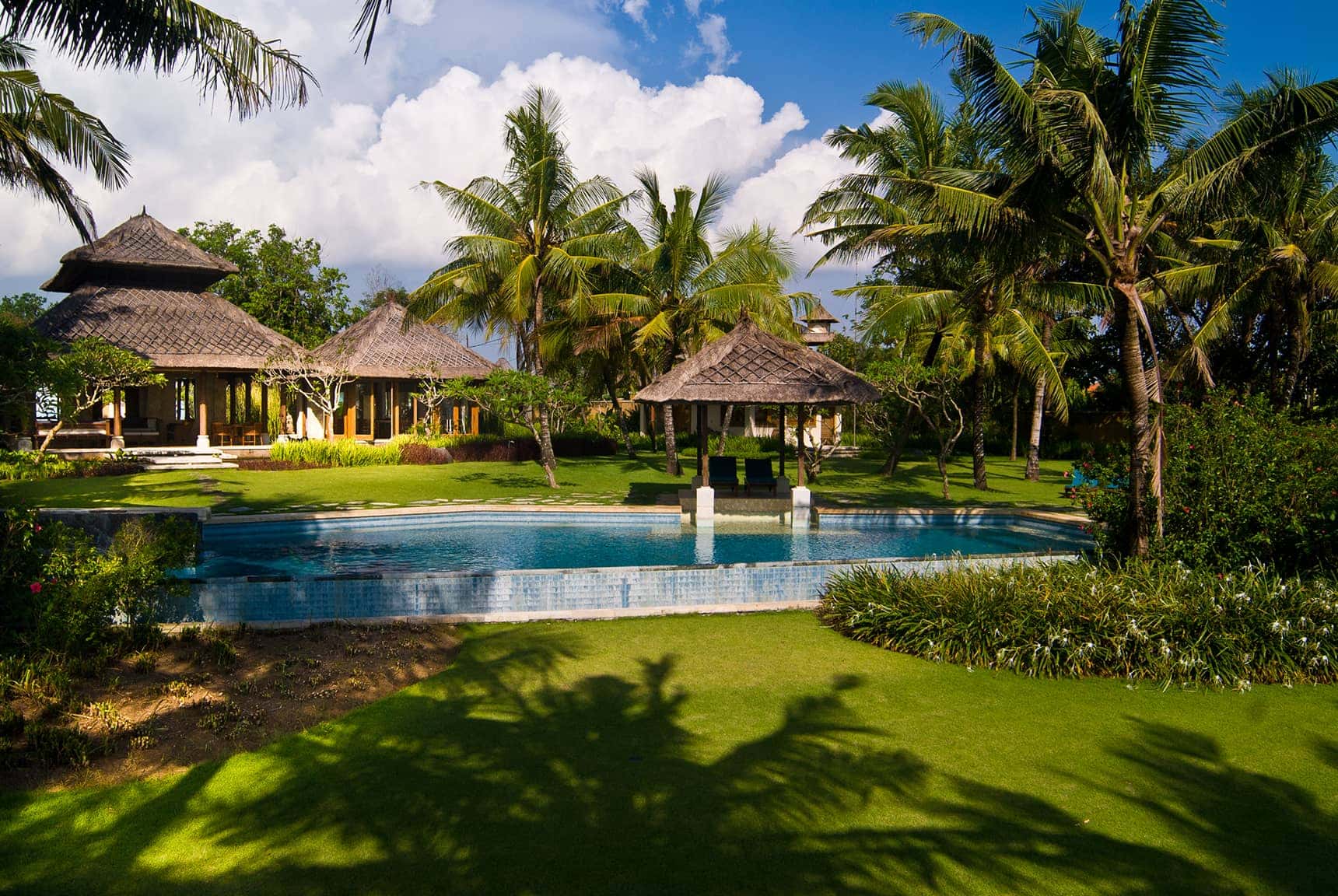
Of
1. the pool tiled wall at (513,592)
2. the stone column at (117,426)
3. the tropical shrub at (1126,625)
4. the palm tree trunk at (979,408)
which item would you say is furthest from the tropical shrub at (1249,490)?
the stone column at (117,426)

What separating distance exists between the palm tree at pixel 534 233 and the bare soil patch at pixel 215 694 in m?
11.9

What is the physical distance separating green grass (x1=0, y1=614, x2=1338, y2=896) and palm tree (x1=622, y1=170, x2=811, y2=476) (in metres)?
14.1

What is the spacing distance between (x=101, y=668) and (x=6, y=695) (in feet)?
2.03

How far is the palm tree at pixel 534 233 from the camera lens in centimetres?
1922

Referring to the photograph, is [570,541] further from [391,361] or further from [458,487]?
[391,361]

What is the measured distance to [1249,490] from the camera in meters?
8.05

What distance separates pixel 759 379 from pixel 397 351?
15.8 m

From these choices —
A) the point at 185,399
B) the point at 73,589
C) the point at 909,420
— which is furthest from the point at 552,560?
the point at 185,399

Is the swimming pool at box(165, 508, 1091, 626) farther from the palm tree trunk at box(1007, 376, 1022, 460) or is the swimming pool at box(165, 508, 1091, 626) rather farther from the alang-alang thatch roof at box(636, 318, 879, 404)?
the palm tree trunk at box(1007, 376, 1022, 460)

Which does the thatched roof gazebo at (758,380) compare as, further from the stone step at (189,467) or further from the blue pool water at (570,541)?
the stone step at (189,467)

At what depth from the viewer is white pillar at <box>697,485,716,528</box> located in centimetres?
1442

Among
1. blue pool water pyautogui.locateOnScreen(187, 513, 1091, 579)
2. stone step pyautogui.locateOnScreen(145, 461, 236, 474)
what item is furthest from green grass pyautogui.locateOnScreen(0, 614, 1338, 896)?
stone step pyautogui.locateOnScreen(145, 461, 236, 474)

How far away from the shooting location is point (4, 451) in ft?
52.8

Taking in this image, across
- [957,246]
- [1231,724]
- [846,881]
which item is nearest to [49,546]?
[846,881]
